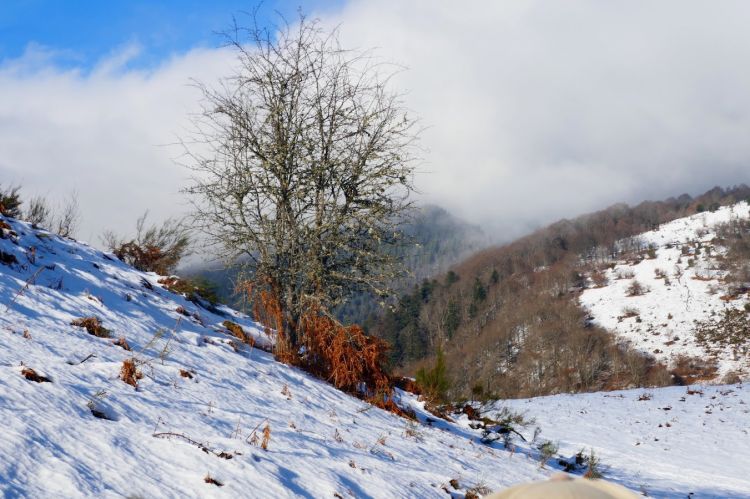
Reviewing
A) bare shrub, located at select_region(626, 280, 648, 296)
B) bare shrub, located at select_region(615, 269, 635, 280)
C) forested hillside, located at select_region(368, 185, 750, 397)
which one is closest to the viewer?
forested hillside, located at select_region(368, 185, 750, 397)

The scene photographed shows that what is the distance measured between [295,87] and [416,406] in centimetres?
580

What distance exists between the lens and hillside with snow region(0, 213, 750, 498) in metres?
3.03

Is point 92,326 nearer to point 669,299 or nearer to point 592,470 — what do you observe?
point 592,470

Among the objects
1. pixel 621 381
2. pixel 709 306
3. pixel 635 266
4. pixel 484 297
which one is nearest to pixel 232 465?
pixel 621 381

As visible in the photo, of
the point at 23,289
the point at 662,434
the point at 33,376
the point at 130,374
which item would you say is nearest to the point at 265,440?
the point at 130,374

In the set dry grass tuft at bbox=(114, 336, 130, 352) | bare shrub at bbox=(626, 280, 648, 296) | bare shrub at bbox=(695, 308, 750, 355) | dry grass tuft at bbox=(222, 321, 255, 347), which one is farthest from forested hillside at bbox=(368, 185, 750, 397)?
dry grass tuft at bbox=(114, 336, 130, 352)

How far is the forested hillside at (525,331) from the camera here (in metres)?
81.2

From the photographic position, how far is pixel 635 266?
150m

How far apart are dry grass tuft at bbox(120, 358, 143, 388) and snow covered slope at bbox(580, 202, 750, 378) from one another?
94548 millimetres

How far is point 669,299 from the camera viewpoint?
11912cm

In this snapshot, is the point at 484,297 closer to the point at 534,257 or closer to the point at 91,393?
the point at 534,257

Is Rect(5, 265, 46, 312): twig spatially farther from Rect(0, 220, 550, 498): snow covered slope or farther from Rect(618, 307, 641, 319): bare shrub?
Rect(618, 307, 641, 319): bare shrub

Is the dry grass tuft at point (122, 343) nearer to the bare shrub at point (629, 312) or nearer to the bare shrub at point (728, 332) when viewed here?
the bare shrub at point (728, 332)

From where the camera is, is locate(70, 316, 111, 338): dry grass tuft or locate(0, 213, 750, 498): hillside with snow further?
locate(70, 316, 111, 338): dry grass tuft
